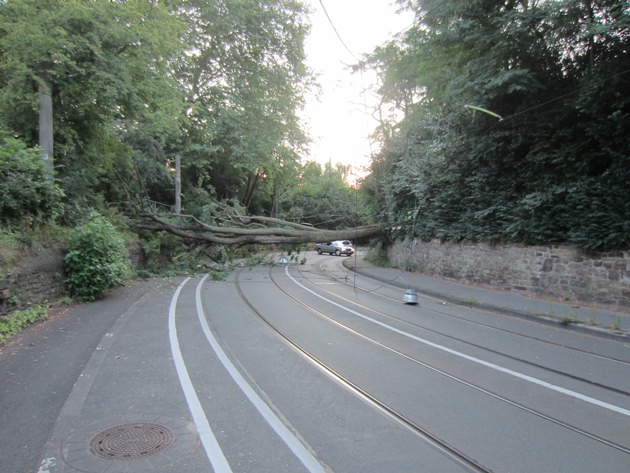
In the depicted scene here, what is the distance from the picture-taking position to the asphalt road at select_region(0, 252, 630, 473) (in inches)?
140

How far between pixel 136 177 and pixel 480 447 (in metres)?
24.0

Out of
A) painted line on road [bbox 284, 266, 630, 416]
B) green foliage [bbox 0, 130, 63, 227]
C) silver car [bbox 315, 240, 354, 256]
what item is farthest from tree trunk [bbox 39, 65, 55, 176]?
silver car [bbox 315, 240, 354, 256]

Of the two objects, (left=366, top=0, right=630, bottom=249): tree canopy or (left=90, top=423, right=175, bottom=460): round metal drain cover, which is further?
(left=366, top=0, right=630, bottom=249): tree canopy

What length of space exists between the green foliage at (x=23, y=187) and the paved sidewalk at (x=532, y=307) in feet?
38.4

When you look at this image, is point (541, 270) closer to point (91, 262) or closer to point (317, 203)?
point (91, 262)

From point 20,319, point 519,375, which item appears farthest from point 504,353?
point 20,319

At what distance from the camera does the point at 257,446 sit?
3684mm

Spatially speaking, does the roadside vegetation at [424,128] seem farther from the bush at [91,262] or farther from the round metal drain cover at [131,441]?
the round metal drain cover at [131,441]

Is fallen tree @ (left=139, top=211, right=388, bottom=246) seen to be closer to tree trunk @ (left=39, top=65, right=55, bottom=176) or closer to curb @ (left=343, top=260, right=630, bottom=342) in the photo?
curb @ (left=343, top=260, right=630, bottom=342)

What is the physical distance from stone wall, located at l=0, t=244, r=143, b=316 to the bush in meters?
0.26

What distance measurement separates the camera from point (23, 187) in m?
9.82

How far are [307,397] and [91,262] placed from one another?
334 inches

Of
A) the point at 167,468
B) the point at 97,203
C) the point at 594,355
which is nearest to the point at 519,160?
the point at 594,355

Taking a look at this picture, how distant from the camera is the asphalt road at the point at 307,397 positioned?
11.6ft
